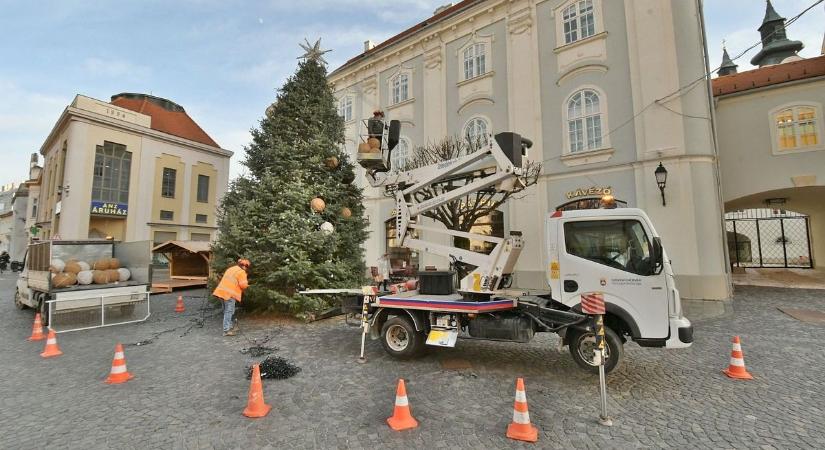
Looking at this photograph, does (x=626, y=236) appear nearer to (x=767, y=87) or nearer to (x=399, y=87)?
(x=767, y=87)

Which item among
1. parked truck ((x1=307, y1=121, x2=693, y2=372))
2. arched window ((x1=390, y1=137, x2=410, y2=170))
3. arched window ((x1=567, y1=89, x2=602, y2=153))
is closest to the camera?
parked truck ((x1=307, y1=121, x2=693, y2=372))

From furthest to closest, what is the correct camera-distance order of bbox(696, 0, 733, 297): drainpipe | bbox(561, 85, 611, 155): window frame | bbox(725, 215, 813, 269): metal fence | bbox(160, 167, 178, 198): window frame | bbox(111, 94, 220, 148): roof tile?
bbox(111, 94, 220, 148): roof tile < bbox(160, 167, 178, 198): window frame < bbox(725, 215, 813, 269): metal fence < bbox(561, 85, 611, 155): window frame < bbox(696, 0, 733, 297): drainpipe

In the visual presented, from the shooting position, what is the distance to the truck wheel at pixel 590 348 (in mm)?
5383

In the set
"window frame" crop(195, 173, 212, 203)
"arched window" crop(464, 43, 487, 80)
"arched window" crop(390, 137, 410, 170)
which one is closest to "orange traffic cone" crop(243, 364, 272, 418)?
"arched window" crop(390, 137, 410, 170)

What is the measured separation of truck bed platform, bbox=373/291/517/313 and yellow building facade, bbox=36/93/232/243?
93.2 feet

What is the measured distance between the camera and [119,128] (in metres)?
27.1

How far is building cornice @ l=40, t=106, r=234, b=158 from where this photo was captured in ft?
82.8

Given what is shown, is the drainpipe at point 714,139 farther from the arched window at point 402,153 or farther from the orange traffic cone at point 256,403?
the orange traffic cone at point 256,403

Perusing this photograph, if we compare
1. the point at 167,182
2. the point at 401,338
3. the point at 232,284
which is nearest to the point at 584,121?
the point at 401,338

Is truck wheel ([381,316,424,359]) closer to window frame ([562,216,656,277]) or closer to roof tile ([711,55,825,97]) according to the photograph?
window frame ([562,216,656,277])

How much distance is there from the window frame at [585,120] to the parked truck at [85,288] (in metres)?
14.3

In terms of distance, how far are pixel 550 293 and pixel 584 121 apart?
10300 millimetres

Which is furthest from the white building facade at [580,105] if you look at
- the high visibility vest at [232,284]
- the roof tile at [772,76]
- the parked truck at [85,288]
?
the parked truck at [85,288]

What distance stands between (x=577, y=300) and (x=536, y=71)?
12383 mm
